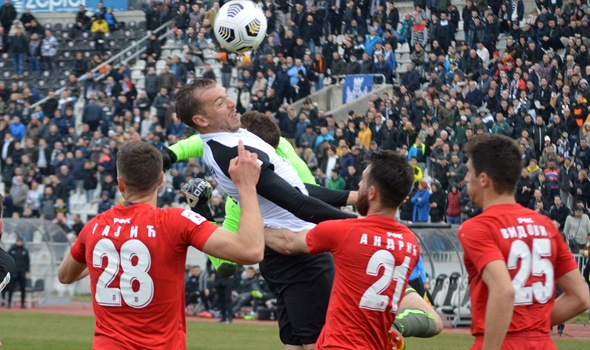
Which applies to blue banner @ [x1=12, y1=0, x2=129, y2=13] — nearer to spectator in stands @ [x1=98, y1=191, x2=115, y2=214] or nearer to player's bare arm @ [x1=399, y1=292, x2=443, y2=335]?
spectator in stands @ [x1=98, y1=191, x2=115, y2=214]

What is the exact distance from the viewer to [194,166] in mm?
25828

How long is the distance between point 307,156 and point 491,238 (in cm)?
1948

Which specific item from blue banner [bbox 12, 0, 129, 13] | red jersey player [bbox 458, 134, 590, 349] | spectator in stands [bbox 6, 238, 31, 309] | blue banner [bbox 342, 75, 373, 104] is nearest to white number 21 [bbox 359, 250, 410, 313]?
red jersey player [bbox 458, 134, 590, 349]

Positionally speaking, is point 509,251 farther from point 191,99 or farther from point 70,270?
point 70,270

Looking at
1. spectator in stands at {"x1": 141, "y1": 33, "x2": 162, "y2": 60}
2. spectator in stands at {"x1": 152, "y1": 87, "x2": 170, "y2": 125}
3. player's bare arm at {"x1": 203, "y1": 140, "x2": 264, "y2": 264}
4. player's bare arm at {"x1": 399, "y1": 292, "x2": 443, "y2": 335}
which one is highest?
player's bare arm at {"x1": 203, "y1": 140, "x2": 264, "y2": 264}

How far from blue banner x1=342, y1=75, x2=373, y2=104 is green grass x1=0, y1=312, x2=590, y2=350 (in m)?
10.5

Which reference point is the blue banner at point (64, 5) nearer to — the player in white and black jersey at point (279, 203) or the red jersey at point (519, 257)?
the player in white and black jersey at point (279, 203)

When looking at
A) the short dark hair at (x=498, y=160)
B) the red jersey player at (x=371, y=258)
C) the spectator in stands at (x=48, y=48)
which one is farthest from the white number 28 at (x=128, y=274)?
the spectator in stands at (x=48, y=48)

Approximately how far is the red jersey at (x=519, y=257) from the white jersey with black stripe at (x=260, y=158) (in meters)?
1.52

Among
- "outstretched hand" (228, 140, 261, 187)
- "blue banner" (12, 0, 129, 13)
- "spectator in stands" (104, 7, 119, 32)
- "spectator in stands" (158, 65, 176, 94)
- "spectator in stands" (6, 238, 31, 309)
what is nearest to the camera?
"outstretched hand" (228, 140, 261, 187)

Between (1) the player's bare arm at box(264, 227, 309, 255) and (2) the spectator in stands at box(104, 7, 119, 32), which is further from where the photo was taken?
(2) the spectator in stands at box(104, 7, 119, 32)

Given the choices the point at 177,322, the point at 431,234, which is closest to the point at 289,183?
the point at 177,322

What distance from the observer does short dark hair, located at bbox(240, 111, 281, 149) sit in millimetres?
7098

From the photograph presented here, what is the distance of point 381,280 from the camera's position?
565 centimetres
